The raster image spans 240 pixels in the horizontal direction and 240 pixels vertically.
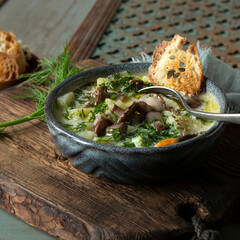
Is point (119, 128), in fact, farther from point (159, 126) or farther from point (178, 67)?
point (178, 67)

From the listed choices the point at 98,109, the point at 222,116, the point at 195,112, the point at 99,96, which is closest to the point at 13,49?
the point at 99,96

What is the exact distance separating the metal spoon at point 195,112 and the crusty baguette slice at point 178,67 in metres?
0.10

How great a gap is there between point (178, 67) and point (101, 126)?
898 millimetres

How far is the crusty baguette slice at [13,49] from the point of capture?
387 cm

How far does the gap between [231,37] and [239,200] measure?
2551 millimetres

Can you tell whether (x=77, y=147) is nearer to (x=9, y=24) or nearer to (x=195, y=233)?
(x=195, y=233)

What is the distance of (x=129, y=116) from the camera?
2.60 meters

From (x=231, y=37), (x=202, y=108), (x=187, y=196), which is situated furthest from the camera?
(x=231, y=37)

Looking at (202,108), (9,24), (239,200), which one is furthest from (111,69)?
(9,24)

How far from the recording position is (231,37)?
4.67 metres

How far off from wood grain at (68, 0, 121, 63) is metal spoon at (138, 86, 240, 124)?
1426 millimetres

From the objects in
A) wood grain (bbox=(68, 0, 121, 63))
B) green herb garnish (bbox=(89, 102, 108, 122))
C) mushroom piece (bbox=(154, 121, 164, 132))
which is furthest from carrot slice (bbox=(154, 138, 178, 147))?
wood grain (bbox=(68, 0, 121, 63))

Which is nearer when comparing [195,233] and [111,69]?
[195,233]

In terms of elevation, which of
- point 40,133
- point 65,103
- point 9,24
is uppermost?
point 65,103
